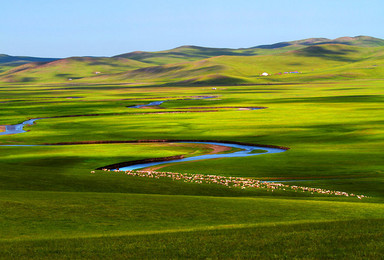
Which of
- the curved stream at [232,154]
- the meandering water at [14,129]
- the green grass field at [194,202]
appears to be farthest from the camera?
the meandering water at [14,129]

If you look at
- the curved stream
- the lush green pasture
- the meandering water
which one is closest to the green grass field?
the lush green pasture

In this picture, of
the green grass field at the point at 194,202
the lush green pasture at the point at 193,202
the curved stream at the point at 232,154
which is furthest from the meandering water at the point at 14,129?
the curved stream at the point at 232,154

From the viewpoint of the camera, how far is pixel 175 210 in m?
28.0

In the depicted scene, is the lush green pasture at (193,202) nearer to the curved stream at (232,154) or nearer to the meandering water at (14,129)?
the curved stream at (232,154)

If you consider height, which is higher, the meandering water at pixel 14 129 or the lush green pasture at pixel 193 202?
the lush green pasture at pixel 193 202

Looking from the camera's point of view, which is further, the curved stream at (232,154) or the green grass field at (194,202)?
the curved stream at (232,154)

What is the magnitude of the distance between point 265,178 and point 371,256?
30055mm

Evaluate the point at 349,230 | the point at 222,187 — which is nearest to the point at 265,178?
the point at 222,187

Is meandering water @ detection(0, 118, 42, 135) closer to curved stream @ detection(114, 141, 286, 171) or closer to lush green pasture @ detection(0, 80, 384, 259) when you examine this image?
lush green pasture @ detection(0, 80, 384, 259)

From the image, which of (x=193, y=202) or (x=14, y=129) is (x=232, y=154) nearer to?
(x=193, y=202)

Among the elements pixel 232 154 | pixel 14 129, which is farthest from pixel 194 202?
pixel 14 129

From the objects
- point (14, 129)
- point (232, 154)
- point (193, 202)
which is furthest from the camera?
point (14, 129)

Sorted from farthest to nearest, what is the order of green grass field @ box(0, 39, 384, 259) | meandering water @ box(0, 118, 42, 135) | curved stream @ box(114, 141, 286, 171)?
1. meandering water @ box(0, 118, 42, 135)
2. curved stream @ box(114, 141, 286, 171)
3. green grass field @ box(0, 39, 384, 259)

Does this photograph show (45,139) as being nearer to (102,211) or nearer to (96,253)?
(102,211)
